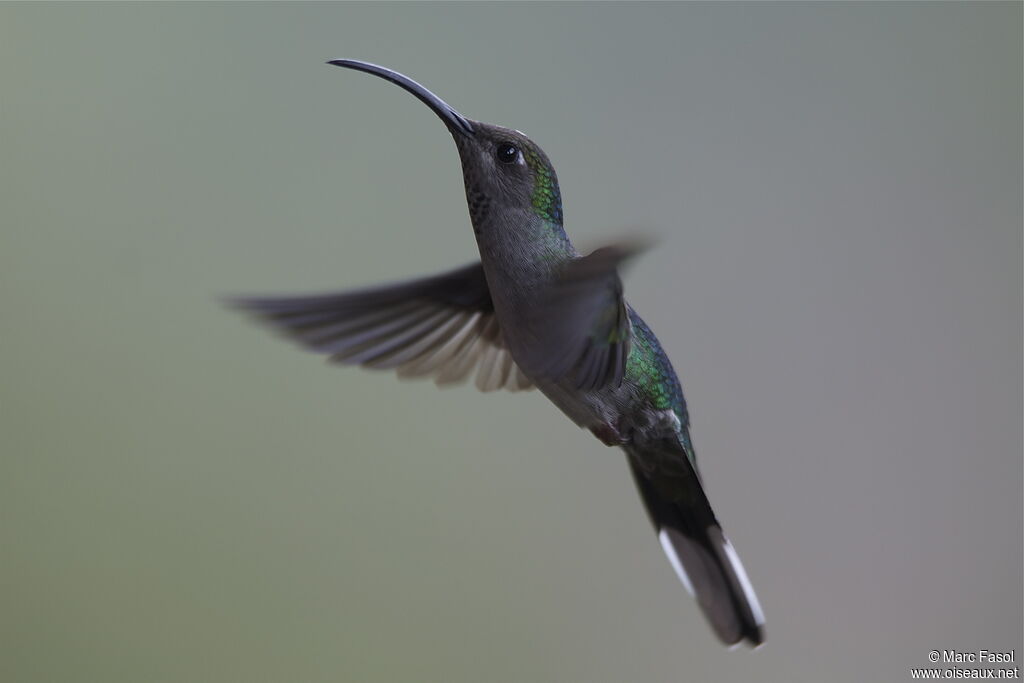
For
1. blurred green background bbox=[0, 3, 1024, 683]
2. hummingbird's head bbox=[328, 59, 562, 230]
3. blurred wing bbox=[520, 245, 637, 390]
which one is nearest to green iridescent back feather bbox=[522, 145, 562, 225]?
hummingbird's head bbox=[328, 59, 562, 230]

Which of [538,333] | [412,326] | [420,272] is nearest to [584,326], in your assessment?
[538,333]

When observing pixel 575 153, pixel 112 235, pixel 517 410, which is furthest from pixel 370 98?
pixel 517 410

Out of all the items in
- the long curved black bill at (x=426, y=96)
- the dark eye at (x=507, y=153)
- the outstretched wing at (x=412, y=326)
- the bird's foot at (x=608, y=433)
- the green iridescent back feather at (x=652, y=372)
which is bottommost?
the bird's foot at (x=608, y=433)

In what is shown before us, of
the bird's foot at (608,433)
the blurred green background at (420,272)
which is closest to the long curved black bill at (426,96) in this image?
the bird's foot at (608,433)

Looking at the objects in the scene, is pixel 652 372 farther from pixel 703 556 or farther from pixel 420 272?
pixel 420 272

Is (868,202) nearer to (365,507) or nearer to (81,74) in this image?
(365,507)

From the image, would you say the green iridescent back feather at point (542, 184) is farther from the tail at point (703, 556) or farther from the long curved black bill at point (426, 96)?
the tail at point (703, 556)
